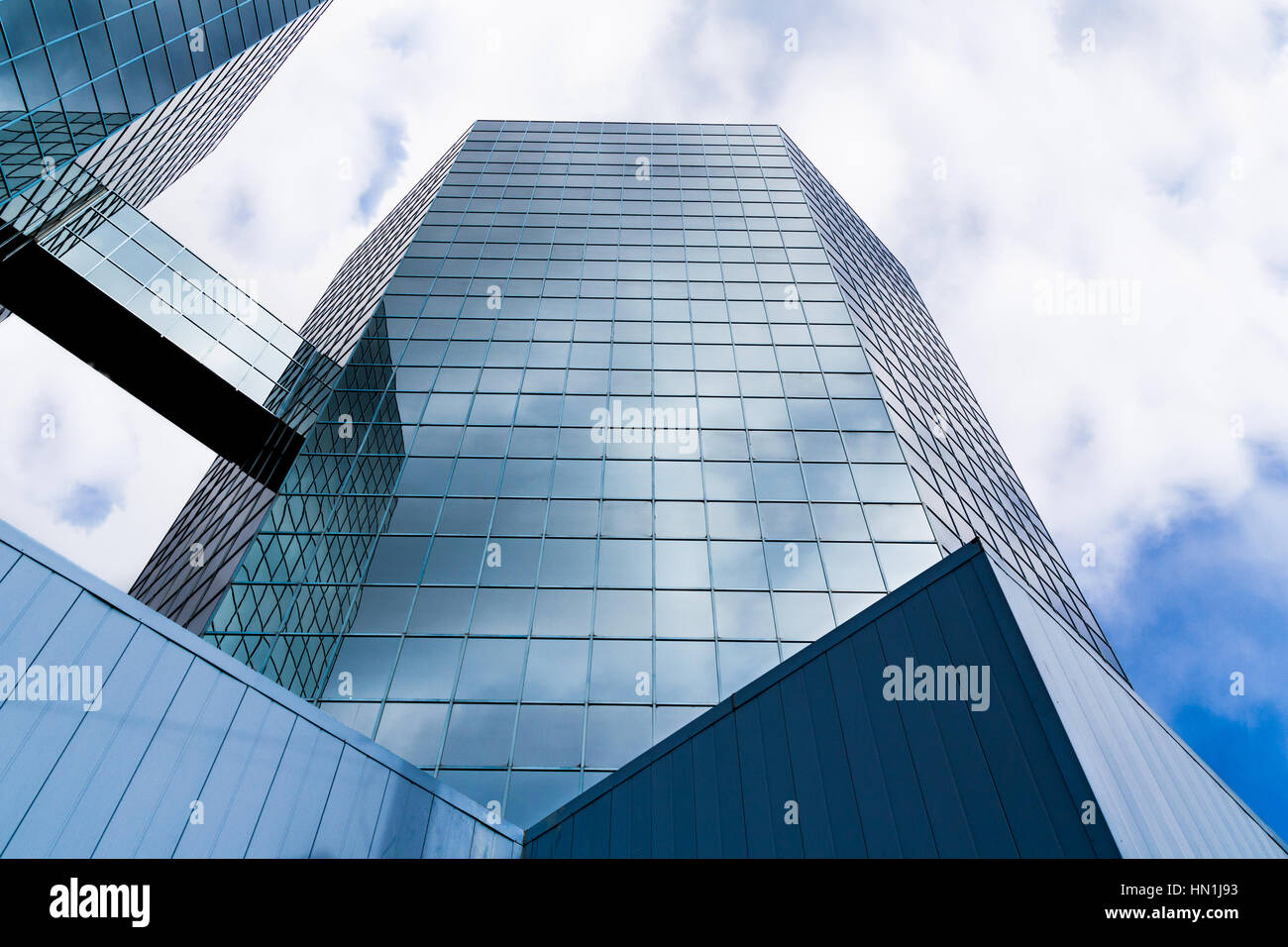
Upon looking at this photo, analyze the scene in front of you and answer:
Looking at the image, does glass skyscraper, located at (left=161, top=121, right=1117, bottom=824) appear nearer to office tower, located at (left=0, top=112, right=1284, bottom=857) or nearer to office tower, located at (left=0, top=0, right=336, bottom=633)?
office tower, located at (left=0, top=112, right=1284, bottom=857)

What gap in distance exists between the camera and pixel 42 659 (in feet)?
17.3

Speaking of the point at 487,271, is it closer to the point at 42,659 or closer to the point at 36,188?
the point at 36,188

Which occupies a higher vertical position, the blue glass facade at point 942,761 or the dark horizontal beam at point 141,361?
the dark horizontal beam at point 141,361

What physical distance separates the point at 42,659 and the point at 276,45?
1638 inches

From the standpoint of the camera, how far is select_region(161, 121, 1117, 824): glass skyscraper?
1639 cm

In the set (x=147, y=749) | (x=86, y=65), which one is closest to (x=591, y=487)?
(x=147, y=749)

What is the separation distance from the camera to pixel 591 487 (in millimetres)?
21172

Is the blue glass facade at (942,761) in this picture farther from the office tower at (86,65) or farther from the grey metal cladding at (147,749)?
the office tower at (86,65)

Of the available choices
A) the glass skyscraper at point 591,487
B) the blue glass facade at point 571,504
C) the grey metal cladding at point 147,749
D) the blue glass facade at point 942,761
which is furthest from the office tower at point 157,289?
the blue glass facade at point 942,761

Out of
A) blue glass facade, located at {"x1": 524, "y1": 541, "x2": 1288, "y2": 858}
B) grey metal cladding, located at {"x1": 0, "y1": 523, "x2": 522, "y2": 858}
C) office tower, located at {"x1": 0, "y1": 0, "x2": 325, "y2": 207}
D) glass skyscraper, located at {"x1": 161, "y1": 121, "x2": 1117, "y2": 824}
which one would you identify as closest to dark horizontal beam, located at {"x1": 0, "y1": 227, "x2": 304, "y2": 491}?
glass skyscraper, located at {"x1": 161, "y1": 121, "x2": 1117, "y2": 824}

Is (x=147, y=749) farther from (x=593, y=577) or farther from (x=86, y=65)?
(x=86, y=65)

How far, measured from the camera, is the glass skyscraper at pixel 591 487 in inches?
645
